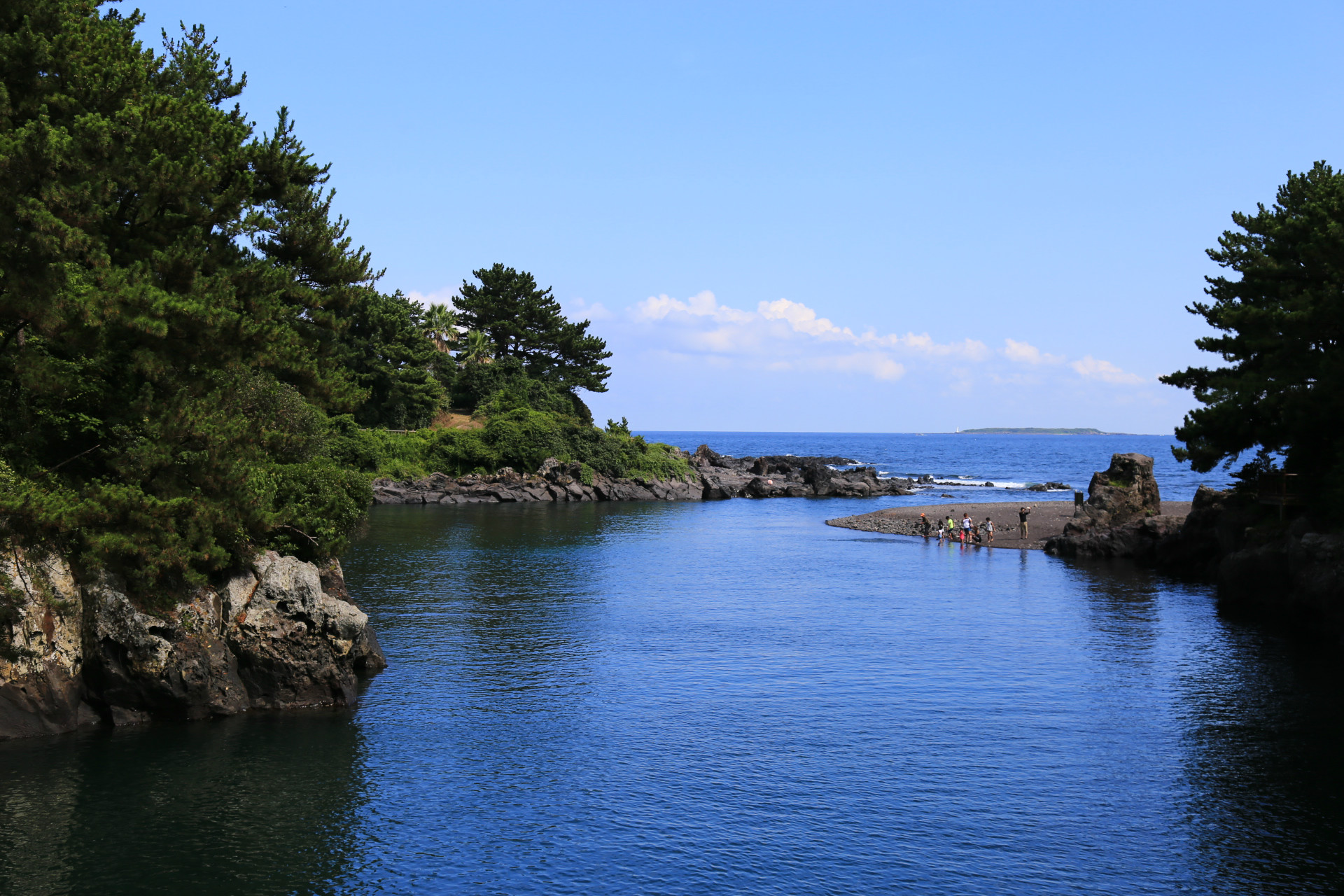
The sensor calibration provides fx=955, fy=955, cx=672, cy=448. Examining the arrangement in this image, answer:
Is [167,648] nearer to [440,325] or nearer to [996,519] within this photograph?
[996,519]

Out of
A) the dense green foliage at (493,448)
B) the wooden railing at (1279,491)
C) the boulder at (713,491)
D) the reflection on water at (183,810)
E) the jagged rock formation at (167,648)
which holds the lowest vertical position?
the reflection on water at (183,810)

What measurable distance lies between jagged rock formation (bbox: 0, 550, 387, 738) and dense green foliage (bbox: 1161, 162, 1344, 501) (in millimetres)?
42058

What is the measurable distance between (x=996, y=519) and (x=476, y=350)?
2812 inches

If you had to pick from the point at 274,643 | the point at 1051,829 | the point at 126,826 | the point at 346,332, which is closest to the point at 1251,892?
the point at 1051,829

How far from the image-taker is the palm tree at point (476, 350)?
12950 cm

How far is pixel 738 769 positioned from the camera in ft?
86.0

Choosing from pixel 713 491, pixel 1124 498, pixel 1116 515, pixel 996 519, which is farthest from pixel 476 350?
pixel 1124 498

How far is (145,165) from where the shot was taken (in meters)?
28.0

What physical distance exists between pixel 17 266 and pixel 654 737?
2231 centimetres

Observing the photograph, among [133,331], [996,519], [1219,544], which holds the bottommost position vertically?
[996,519]

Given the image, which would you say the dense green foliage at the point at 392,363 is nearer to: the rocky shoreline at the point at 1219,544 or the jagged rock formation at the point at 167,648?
the rocky shoreline at the point at 1219,544

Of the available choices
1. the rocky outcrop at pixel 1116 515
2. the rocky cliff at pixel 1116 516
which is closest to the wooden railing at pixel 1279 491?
the rocky cliff at pixel 1116 516

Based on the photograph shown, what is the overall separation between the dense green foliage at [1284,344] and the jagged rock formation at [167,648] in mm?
42058

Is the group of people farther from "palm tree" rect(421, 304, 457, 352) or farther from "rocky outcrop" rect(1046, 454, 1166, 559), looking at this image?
"palm tree" rect(421, 304, 457, 352)
